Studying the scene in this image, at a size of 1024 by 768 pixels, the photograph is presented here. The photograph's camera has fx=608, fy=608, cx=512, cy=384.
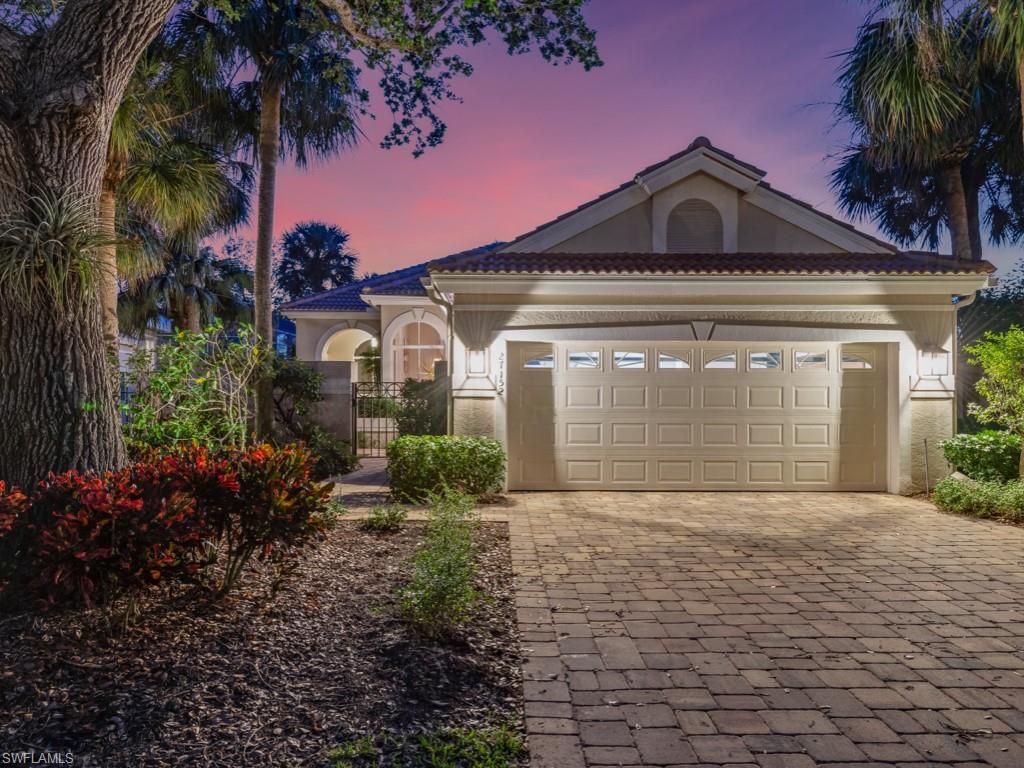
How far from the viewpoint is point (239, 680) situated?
3.24 meters

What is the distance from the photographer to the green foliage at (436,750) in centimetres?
262

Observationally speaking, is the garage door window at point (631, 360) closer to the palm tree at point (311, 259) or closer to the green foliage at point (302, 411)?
the green foliage at point (302, 411)

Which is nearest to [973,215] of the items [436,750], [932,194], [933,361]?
[932,194]

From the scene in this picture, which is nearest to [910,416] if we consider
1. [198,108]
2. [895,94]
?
[895,94]

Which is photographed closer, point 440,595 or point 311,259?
point 440,595

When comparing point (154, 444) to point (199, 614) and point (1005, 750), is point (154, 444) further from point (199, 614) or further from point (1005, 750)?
point (1005, 750)

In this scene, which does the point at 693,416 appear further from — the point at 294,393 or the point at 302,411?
the point at 294,393

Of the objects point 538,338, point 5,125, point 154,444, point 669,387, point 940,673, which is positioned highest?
point 5,125

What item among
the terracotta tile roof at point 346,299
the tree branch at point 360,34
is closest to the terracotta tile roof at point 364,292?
the terracotta tile roof at point 346,299

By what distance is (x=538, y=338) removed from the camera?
9469 millimetres

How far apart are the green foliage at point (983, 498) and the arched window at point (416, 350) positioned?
1295cm

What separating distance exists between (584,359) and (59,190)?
699cm

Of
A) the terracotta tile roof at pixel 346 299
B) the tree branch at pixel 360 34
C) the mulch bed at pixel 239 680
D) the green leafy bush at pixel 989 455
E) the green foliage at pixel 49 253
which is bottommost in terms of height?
the mulch bed at pixel 239 680

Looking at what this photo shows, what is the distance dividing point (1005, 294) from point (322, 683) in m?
18.8
